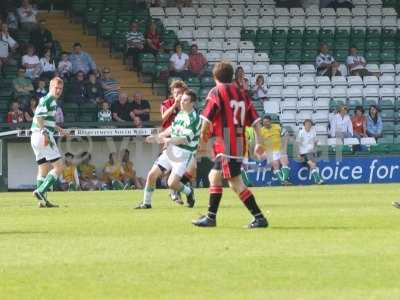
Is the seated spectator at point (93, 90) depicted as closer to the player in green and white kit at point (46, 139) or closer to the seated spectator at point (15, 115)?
the seated spectator at point (15, 115)

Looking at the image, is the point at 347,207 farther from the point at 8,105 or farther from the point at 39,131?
the point at 8,105

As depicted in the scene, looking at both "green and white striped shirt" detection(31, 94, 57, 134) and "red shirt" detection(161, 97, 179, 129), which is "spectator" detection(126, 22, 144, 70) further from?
"green and white striped shirt" detection(31, 94, 57, 134)

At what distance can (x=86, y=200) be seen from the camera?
23.1 meters

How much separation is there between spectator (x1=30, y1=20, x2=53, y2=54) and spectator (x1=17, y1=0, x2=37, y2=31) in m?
1.02

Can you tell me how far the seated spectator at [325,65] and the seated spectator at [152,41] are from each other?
17.6 feet

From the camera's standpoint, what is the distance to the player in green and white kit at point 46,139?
20234 mm

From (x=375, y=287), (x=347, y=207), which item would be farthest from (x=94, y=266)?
(x=347, y=207)

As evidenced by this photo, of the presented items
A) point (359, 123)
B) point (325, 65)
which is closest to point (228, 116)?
point (359, 123)

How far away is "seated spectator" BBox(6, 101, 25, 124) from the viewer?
97.6 ft

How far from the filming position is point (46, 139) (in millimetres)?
20531

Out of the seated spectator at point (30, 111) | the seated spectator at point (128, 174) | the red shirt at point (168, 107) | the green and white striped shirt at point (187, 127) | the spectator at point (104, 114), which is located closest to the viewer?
the green and white striped shirt at point (187, 127)

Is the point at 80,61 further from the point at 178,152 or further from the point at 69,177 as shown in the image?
the point at 178,152

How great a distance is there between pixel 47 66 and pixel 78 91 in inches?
41.4

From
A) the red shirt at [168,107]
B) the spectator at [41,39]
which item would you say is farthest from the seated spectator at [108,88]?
the red shirt at [168,107]
